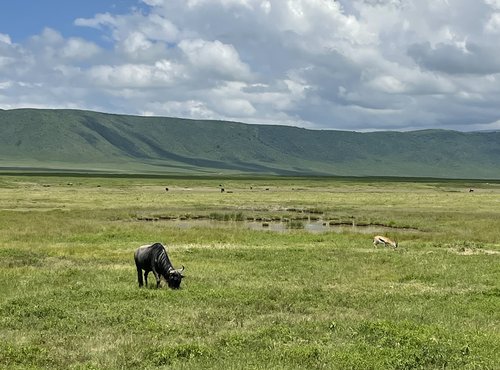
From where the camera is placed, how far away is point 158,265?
72.9 feet

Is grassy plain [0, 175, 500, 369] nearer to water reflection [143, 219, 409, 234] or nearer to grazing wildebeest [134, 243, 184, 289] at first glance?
grazing wildebeest [134, 243, 184, 289]

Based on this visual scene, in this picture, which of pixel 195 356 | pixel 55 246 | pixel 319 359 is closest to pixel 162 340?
pixel 195 356

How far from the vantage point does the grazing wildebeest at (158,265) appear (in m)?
21.7

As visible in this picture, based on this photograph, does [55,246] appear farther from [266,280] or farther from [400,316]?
[400,316]

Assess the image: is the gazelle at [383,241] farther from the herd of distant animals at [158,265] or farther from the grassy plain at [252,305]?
the herd of distant animals at [158,265]

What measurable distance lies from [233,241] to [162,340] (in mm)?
25040

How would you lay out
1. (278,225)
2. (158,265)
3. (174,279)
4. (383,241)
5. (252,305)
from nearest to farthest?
(252,305) < (174,279) < (158,265) < (383,241) < (278,225)

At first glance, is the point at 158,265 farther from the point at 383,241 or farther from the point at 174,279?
the point at 383,241

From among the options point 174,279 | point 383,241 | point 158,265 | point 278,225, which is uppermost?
point 158,265


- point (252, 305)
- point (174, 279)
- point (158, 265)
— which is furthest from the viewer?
point (158, 265)

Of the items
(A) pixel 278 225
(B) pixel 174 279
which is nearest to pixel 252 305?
(B) pixel 174 279

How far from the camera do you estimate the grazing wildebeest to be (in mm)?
21656

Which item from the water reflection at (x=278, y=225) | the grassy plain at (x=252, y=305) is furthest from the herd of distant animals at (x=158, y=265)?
the water reflection at (x=278, y=225)

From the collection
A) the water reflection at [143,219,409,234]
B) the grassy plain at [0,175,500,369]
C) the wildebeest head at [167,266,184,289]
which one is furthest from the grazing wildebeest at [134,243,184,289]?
the water reflection at [143,219,409,234]
